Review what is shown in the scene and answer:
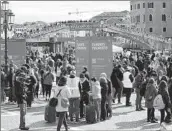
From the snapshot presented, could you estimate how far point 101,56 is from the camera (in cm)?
1619

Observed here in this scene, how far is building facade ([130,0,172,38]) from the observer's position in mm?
85562

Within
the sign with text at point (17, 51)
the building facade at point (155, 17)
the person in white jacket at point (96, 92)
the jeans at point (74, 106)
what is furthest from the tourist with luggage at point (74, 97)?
the building facade at point (155, 17)

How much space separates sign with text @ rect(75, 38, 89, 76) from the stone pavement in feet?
6.57

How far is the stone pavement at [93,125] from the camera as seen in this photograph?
13.3 metres

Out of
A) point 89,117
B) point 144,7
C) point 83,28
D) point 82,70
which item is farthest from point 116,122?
point 144,7

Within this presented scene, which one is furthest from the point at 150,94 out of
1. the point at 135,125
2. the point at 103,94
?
the point at 103,94

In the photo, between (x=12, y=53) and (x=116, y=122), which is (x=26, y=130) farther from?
(x=12, y=53)

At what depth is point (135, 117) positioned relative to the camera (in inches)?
592

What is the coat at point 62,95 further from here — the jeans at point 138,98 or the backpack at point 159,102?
the jeans at point 138,98

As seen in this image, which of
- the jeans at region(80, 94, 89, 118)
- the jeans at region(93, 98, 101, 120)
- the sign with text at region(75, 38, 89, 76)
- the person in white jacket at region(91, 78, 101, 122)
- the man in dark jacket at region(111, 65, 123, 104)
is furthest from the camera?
the man in dark jacket at region(111, 65, 123, 104)

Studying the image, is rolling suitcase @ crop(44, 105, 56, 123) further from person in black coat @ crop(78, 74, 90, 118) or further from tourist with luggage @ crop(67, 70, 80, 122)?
person in black coat @ crop(78, 74, 90, 118)

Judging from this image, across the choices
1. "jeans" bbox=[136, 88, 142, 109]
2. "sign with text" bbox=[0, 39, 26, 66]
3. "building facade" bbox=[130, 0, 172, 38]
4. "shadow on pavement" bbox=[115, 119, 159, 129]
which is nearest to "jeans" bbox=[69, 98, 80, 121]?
"shadow on pavement" bbox=[115, 119, 159, 129]

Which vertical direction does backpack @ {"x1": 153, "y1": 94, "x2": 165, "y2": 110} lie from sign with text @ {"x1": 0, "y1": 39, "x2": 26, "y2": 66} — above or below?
below

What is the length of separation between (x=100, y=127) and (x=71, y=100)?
1294mm
